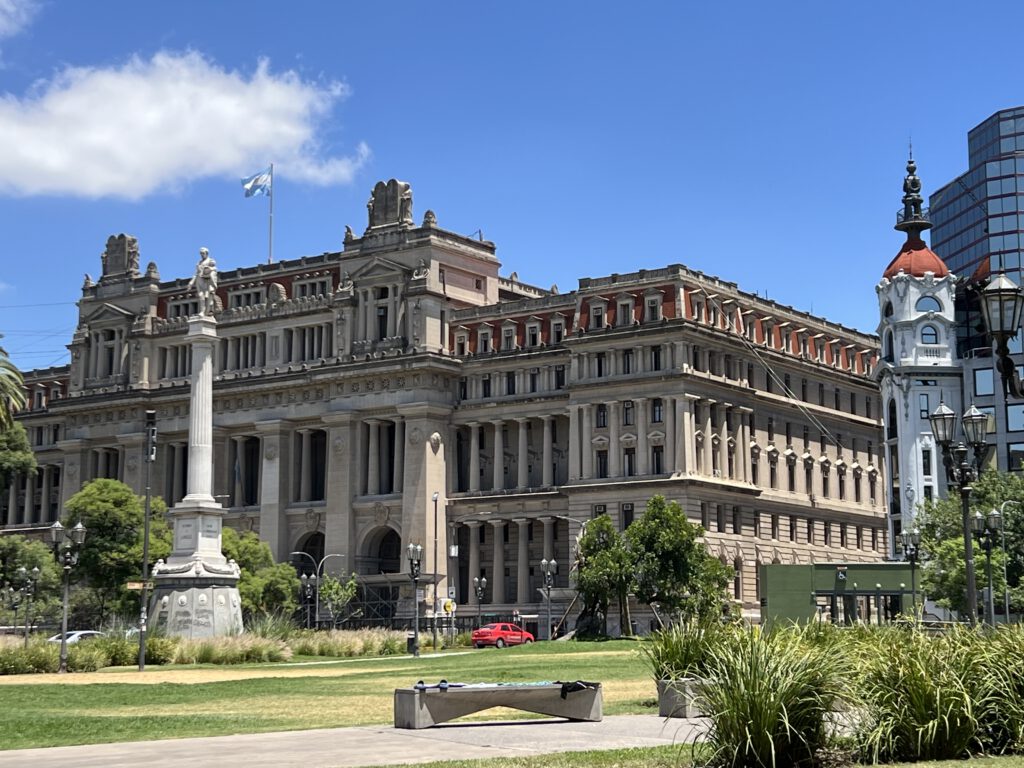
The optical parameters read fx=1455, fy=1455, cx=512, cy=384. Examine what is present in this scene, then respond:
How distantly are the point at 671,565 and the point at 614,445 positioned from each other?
2189 centimetres

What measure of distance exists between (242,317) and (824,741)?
117 metres

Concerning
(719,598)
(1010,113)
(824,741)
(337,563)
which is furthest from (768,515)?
(824,741)

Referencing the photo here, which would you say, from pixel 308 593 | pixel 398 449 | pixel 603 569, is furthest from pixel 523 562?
pixel 603 569

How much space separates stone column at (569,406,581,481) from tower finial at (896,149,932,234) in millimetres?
28238

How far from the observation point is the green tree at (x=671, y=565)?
8819 centimetres

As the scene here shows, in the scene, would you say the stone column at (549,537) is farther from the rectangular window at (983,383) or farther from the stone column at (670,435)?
the rectangular window at (983,383)

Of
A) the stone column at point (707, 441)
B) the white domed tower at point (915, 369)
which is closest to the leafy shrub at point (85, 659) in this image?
the stone column at point (707, 441)

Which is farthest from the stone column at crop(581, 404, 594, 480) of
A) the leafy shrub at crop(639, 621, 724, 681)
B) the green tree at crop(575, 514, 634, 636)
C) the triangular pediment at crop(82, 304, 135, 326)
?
the leafy shrub at crop(639, 621, 724, 681)

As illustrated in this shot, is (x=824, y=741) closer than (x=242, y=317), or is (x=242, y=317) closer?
(x=824, y=741)

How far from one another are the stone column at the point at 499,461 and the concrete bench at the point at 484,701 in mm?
89711

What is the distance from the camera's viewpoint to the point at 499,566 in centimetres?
11606

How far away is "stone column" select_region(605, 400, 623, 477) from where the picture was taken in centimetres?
10962

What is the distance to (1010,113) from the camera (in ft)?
570

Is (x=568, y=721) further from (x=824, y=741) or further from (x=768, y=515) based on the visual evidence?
(x=768, y=515)
